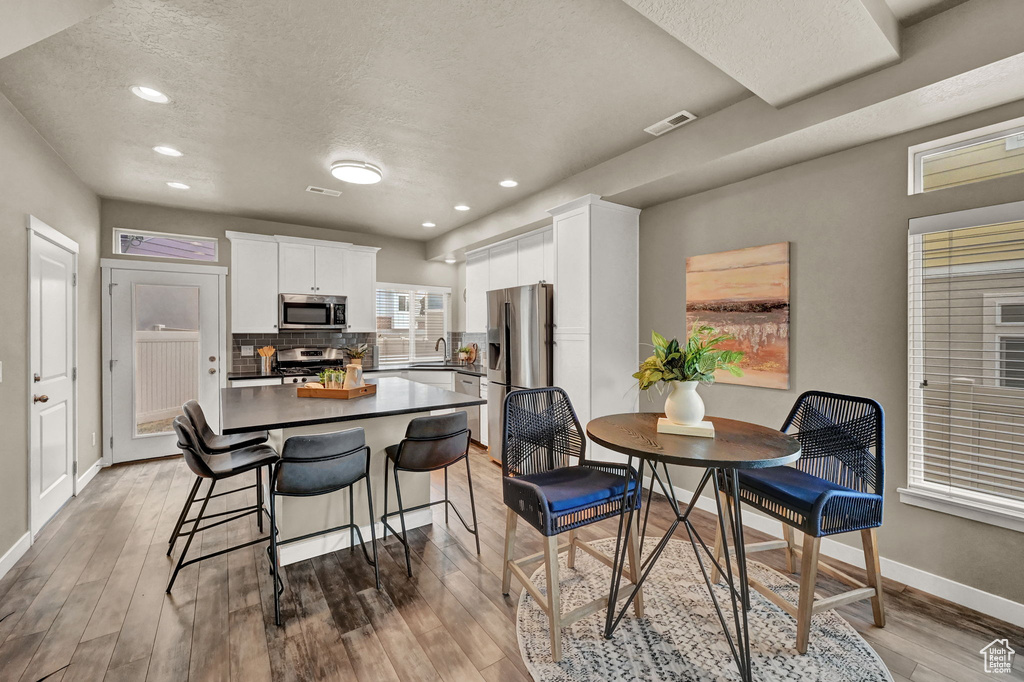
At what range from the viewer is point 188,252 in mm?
4855

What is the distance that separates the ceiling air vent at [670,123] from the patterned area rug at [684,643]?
9.05 feet

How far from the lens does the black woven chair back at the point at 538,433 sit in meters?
2.23

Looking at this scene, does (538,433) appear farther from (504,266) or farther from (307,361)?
(307,361)

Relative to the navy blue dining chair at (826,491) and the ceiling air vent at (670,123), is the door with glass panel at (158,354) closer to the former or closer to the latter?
the ceiling air vent at (670,123)

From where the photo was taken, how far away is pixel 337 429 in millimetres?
2617

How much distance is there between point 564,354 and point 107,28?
3.32 metres

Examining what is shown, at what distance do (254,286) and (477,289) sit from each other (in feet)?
8.47

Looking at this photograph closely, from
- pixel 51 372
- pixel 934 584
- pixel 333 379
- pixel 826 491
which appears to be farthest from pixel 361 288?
pixel 934 584

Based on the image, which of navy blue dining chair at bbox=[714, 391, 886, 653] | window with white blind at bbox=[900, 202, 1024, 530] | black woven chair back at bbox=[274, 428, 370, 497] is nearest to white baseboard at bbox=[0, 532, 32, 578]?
black woven chair back at bbox=[274, 428, 370, 497]

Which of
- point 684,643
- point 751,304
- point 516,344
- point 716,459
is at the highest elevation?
point 751,304

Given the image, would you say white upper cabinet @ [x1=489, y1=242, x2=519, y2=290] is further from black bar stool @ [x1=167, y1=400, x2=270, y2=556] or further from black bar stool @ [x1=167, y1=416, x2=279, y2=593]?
black bar stool @ [x1=167, y1=416, x2=279, y2=593]

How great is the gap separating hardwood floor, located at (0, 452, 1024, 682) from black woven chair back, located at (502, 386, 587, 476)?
68cm

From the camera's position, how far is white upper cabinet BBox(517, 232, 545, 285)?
4422mm

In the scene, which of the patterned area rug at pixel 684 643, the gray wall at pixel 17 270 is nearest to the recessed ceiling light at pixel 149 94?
the gray wall at pixel 17 270
